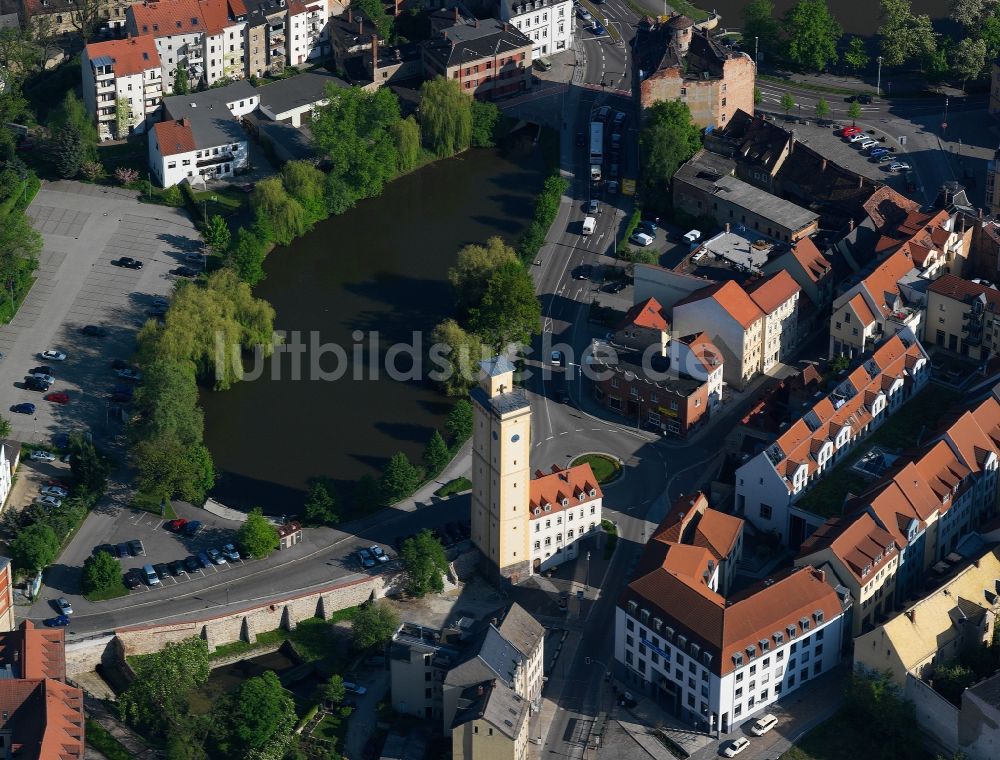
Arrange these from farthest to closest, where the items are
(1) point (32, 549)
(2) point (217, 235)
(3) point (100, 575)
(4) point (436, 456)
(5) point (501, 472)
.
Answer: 1. (2) point (217, 235)
2. (4) point (436, 456)
3. (1) point (32, 549)
4. (3) point (100, 575)
5. (5) point (501, 472)

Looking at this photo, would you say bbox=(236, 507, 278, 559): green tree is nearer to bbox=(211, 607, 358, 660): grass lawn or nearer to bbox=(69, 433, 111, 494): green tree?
bbox=(211, 607, 358, 660): grass lawn

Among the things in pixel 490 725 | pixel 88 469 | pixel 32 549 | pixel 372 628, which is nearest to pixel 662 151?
pixel 88 469

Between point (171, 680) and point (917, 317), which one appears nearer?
point (171, 680)

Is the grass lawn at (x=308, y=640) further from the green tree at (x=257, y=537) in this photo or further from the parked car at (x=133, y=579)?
the parked car at (x=133, y=579)

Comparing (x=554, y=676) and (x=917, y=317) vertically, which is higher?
(x=917, y=317)

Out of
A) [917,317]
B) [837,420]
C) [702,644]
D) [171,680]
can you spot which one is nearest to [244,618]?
[171,680]

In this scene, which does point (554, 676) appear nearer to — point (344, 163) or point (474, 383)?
point (474, 383)

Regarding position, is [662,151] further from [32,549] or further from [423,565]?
[32,549]

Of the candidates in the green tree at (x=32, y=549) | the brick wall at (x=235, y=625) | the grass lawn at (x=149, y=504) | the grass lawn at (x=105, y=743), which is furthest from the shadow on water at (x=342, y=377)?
the grass lawn at (x=105, y=743)
